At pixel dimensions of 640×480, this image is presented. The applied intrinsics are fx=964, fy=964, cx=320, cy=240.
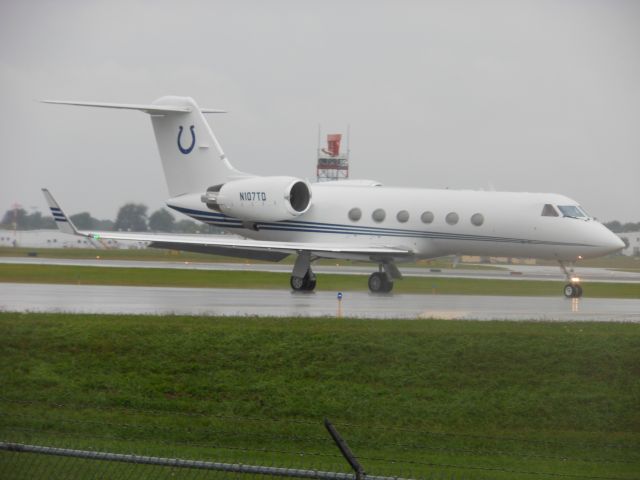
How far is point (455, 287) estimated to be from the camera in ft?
108

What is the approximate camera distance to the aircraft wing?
28384mm

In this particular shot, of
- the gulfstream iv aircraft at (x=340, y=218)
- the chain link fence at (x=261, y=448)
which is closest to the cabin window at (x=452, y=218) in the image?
the gulfstream iv aircraft at (x=340, y=218)

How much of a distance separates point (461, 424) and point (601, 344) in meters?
3.83

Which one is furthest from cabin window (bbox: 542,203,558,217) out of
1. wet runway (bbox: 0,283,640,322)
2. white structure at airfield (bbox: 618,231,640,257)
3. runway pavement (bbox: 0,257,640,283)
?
white structure at airfield (bbox: 618,231,640,257)

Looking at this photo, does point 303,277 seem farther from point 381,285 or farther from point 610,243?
point 610,243

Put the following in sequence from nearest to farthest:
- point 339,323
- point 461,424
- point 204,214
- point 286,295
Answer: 1. point 461,424
2. point 339,323
3. point 286,295
4. point 204,214

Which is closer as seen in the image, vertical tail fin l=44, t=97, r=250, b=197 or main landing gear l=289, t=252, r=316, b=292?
main landing gear l=289, t=252, r=316, b=292

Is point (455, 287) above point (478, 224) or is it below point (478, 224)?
below

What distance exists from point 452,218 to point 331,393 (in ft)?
54.9

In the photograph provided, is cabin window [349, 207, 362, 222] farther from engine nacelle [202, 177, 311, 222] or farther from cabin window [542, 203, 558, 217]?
cabin window [542, 203, 558, 217]

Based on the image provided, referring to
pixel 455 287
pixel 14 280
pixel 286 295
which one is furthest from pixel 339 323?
pixel 14 280

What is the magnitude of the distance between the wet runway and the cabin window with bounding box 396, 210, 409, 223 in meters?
2.85

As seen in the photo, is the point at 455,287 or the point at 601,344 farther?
the point at 455,287

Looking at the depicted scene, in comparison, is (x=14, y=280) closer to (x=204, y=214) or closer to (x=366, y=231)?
(x=204, y=214)
